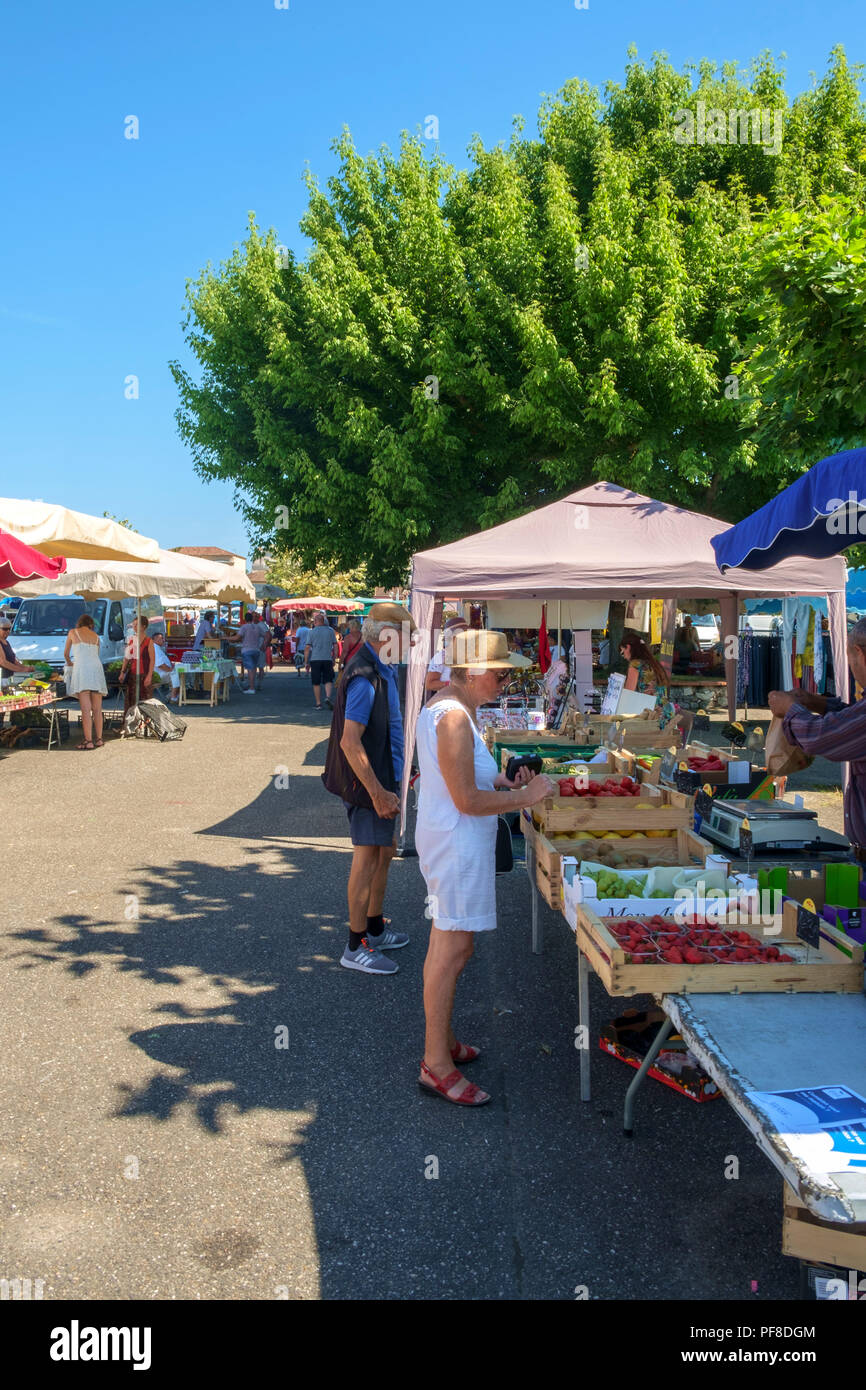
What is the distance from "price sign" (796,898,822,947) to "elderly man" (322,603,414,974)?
2251 mm

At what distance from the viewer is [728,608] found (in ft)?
40.3

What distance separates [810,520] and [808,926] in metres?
2.05

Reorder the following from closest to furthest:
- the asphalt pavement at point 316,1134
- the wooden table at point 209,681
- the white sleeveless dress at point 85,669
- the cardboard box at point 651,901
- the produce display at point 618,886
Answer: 1. the asphalt pavement at point 316,1134
2. the cardboard box at point 651,901
3. the produce display at point 618,886
4. the white sleeveless dress at point 85,669
5. the wooden table at point 209,681

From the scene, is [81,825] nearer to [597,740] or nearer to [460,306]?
[597,740]

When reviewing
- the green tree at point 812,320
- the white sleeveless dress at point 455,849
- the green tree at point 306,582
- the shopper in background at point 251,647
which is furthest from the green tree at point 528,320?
the green tree at point 306,582

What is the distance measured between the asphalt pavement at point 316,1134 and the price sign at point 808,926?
89cm

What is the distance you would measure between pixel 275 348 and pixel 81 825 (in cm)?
1177

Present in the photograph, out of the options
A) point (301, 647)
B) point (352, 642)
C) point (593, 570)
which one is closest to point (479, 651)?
point (593, 570)

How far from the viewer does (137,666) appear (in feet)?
51.3

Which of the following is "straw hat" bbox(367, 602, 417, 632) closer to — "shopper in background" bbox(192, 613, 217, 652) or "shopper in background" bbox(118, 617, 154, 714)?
"shopper in background" bbox(118, 617, 154, 714)

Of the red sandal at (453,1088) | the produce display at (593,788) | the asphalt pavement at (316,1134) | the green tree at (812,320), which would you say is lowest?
the asphalt pavement at (316,1134)

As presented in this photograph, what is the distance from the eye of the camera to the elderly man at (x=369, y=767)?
17.1 feet

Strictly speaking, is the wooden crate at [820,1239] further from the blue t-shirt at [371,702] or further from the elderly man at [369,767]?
the blue t-shirt at [371,702]

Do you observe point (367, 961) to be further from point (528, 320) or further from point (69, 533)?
point (528, 320)
